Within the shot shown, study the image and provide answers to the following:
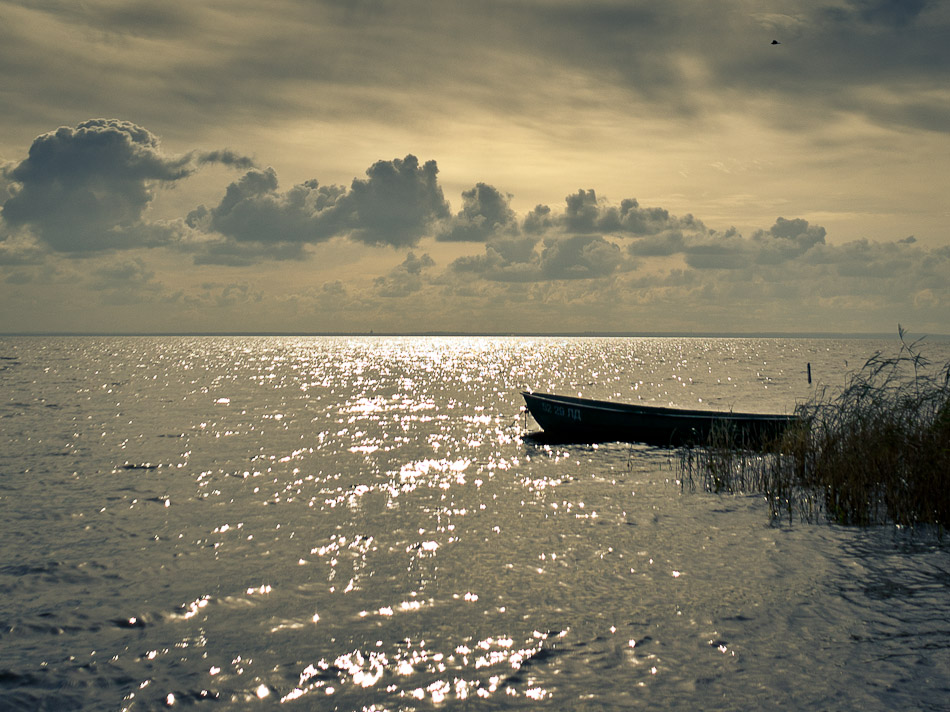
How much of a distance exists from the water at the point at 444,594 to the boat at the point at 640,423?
393cm

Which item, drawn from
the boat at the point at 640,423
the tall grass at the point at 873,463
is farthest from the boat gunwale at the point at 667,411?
the tall grass at the point at 873,463

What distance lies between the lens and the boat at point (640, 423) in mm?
24859

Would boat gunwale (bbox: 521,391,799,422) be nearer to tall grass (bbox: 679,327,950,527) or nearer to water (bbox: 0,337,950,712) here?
water (bbox: 0,337,950,712)

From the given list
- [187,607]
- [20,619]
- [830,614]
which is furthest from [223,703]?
[830,614]

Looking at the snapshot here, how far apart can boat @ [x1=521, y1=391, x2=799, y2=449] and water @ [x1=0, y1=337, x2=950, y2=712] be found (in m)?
3.93

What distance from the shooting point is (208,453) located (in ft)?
87.4

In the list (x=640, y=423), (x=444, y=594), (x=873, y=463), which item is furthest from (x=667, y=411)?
(x=444, y=594)

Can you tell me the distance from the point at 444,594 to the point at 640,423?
59.9 ft

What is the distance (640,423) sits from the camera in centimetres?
2758

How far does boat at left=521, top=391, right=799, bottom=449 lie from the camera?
24859 millimetres

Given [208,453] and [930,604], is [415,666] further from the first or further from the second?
[208,453]

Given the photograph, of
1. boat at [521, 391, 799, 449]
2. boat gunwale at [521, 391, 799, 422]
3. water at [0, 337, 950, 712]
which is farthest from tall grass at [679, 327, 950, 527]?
boat at [521, 391, 799, 449]

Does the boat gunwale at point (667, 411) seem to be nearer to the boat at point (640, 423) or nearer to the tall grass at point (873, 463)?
the boat at point (640, 423)

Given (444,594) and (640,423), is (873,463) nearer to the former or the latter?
(444,594)
